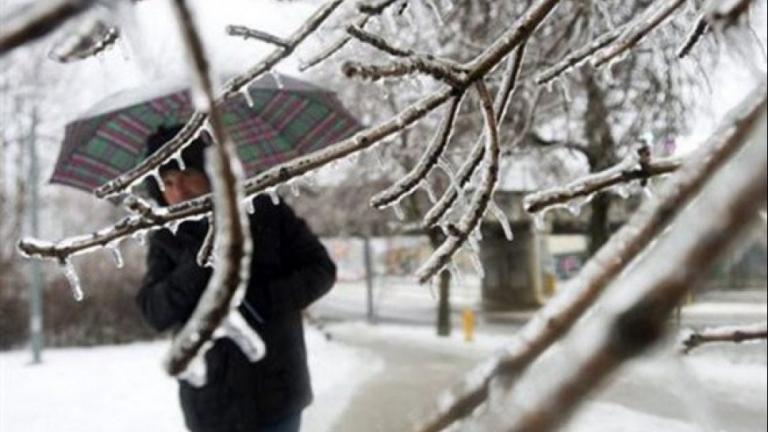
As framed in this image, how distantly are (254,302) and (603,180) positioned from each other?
2.15 m

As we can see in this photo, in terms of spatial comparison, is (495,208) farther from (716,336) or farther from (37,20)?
(37,20)

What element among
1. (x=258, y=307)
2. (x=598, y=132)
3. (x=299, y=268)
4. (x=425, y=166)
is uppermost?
(x=598, y=132)

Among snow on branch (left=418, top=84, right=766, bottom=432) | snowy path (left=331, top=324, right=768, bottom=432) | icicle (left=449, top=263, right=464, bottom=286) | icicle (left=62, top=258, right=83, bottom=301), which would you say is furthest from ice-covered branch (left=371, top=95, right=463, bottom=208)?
snow on branch (left=418, top=84, right=766, bottom=432)

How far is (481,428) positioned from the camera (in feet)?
1.70

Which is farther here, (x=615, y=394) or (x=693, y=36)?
(x=615, y=394)

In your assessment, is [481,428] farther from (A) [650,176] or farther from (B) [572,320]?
(A) [650,176]

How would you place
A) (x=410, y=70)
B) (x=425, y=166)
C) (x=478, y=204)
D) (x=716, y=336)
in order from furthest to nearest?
(x=425, y=166)
(x=478, y=204)
(x=410, y=70)
(x=716, y=336)

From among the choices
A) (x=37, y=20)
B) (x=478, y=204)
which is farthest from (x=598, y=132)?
(x=37, y=20)

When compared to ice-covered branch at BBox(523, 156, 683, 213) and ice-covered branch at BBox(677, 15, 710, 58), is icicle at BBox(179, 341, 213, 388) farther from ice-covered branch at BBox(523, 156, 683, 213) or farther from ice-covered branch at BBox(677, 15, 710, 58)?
ice-covered branch at BBox(677, 15, 710, 58)

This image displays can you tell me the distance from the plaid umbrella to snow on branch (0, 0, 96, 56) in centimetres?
286

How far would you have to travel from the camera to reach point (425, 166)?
1564mm

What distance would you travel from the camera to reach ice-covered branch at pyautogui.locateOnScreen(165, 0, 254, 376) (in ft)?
1.74

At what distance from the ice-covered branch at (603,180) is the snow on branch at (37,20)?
2.18 feet

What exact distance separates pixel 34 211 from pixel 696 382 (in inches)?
551
